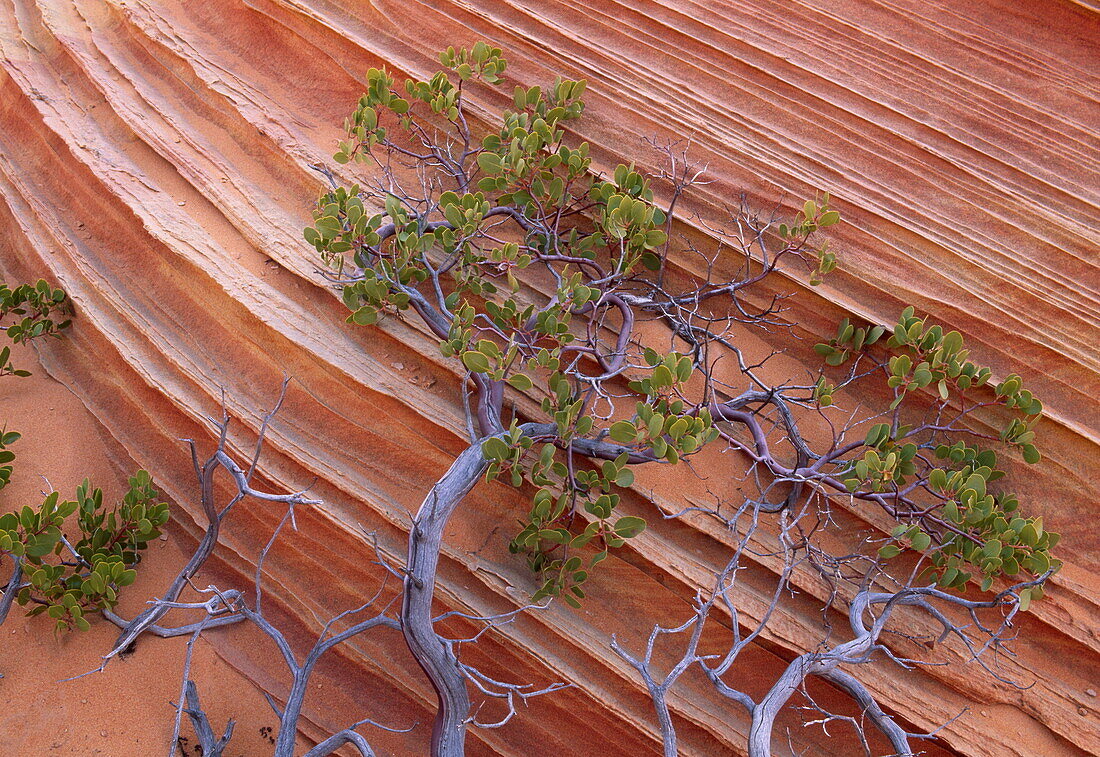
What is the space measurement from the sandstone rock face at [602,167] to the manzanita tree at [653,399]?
18 cm

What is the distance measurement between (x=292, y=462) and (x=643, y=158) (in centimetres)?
261

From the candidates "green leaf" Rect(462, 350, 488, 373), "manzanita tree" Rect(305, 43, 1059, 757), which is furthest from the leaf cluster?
"green leaf" Rect(462, 350, 488, 373)

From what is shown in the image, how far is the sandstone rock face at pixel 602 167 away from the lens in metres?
3.44

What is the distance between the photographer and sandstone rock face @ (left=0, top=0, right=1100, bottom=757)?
3.44m

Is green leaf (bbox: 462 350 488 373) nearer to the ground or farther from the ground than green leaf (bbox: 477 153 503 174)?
nearer to the ground

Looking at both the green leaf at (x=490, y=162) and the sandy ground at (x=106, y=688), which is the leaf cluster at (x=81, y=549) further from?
the green leaf at (x=490, y=162)

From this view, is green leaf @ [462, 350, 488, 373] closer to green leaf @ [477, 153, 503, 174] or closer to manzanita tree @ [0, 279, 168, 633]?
green leaf @ [477, 153, 503, 174]

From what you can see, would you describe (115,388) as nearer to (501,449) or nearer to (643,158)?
(501,449)

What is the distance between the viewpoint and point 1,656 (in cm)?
361

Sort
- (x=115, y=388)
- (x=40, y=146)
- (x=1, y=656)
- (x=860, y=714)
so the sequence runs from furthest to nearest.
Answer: (x=40, y=146) → (x=115, y=388) → (x=1, y=656) → (x=860, y=714)

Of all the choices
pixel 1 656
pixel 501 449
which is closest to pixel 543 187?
pixel 501 449

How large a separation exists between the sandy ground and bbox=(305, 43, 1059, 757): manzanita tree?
1.30 m

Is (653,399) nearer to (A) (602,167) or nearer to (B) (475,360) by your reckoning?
(B) (475,360)

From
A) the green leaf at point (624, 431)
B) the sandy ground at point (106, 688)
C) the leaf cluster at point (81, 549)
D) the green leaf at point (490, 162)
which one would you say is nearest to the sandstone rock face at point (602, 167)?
the sandy ground at point (106, 688)
